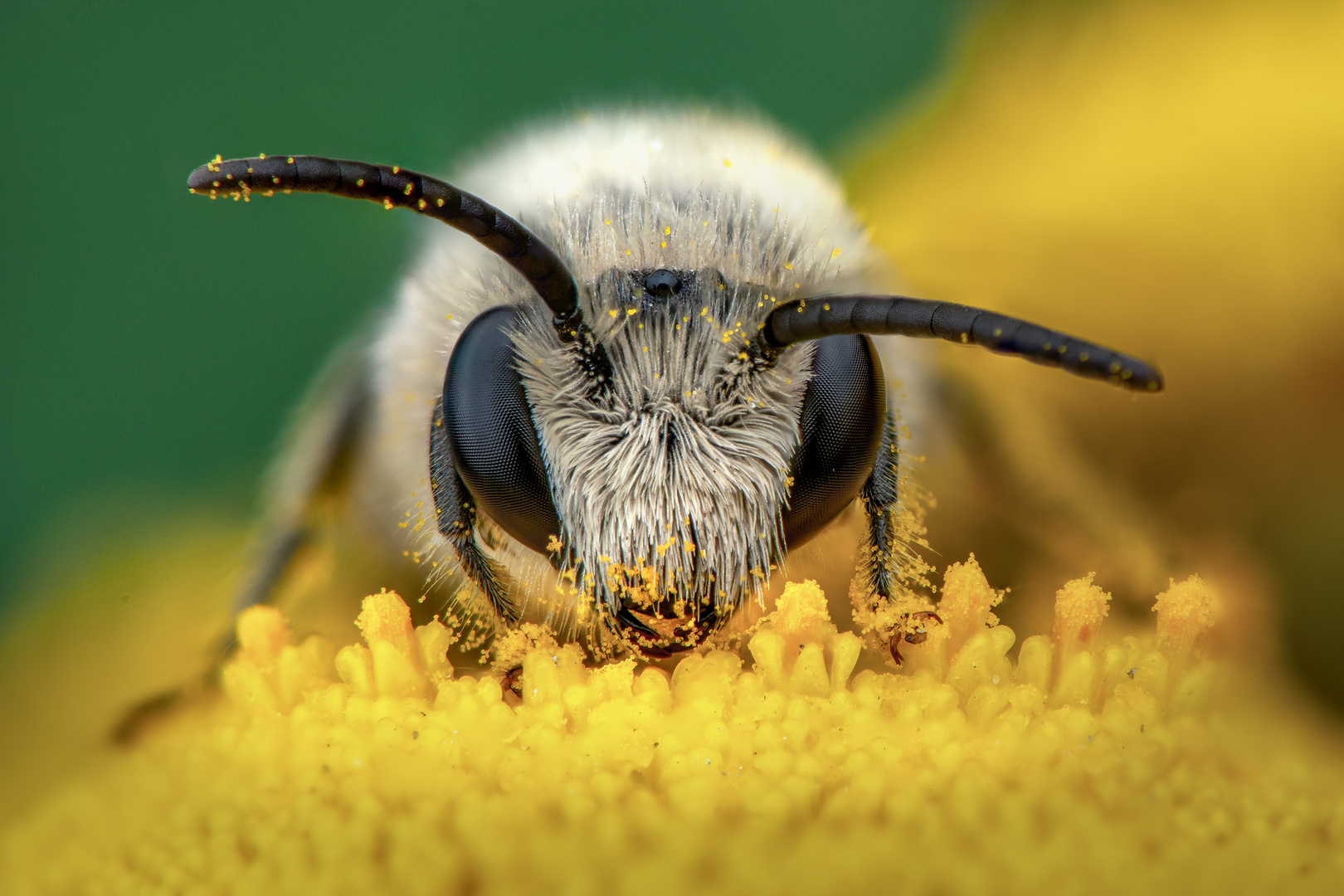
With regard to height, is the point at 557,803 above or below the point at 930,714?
below

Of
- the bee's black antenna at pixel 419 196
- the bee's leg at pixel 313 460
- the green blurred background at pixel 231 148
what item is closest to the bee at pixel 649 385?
the bee's black antenna at pixel 419 196

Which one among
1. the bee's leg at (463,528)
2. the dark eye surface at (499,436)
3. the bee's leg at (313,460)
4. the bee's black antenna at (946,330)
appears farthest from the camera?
the bee's leg at (313,460)

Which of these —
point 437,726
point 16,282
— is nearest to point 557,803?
point 437,726

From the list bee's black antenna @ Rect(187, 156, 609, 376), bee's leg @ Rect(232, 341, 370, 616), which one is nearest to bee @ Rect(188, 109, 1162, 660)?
bee's black antenna @ Rect(187, 156, 609, 376)

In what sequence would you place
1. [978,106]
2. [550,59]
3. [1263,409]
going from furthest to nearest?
[978,106] → [550,59] → [1263,409]

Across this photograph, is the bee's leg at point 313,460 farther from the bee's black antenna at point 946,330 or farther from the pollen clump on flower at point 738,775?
the bee's black antenna at point 946,330

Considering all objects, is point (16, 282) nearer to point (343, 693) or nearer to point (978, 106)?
point (343, 693)

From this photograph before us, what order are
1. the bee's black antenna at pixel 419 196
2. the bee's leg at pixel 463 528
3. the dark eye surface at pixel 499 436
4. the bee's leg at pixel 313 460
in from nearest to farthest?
1. the bee's black antenna at pixel 419 196
2. the dark eye surface at pixel 499 436
3. the bee's leg at pixel 463 528
4. the bee's leg at pixel 313 460
